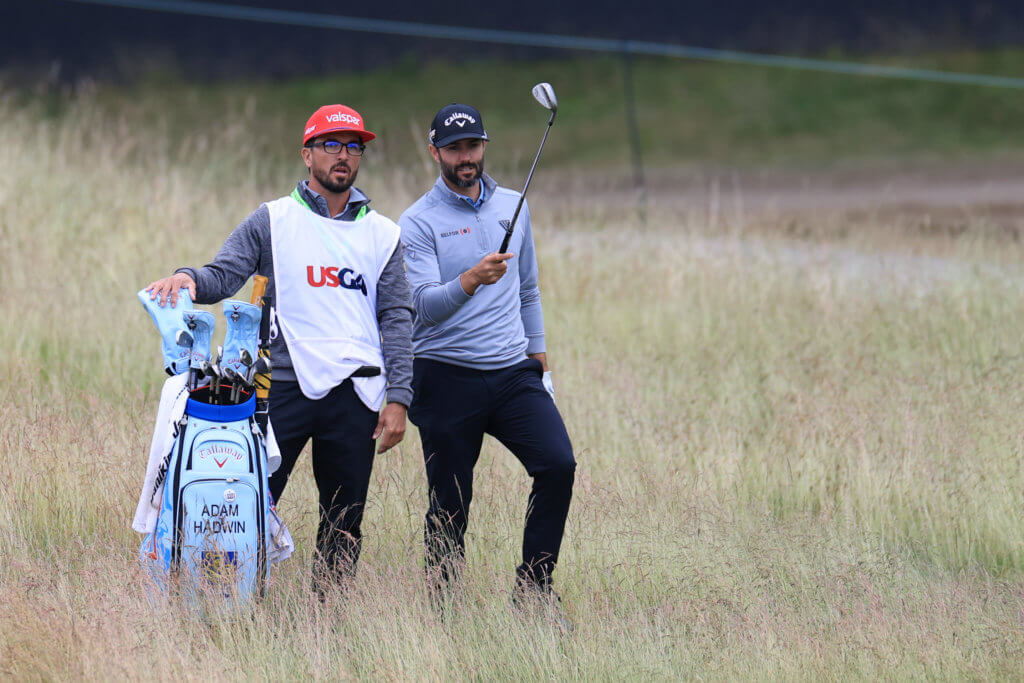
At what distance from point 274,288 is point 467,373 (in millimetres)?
884

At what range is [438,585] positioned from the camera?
18.3 ft

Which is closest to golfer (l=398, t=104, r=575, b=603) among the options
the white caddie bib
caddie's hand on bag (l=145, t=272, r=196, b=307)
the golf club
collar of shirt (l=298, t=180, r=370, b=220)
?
the golf club

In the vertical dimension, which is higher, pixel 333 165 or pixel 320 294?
pixel 333 165

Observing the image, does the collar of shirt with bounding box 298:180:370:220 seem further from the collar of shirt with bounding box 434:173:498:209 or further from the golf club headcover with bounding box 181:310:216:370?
the golf club headcover with bounding box 181:310:216:370

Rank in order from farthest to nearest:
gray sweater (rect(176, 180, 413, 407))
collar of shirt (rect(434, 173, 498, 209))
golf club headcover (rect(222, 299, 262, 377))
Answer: collar of shirt (rect(434, 173, 498, 209)) → gray sweater (rect(176, 180, 413, 407)) → golf club headcover (rect(222, 299, 262, 377))

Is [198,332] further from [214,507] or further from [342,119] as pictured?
[342,119]

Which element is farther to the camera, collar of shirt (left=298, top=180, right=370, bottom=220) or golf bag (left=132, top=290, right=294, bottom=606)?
collar of shirt (left=298, top=180, right=370, bottom=220)

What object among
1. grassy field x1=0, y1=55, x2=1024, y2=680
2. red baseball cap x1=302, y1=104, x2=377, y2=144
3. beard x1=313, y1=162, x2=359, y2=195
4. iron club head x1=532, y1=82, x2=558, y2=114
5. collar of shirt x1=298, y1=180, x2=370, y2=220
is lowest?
grassy field x1=0, y1=55, x2=1024, y2=680

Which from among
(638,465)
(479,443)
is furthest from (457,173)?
(638,465)

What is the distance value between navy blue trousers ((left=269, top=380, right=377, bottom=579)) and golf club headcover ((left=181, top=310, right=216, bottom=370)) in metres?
0.37

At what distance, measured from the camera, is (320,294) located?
17.0 feet

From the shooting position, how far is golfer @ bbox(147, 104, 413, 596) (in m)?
5.16

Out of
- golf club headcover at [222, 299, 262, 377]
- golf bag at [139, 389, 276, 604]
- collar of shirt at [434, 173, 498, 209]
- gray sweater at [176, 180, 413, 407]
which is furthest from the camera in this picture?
collar of shirt at [434, 173, 498, 209]

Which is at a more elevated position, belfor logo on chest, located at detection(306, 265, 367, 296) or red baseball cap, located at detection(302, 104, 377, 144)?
red baseball cap, located at detection(302, 104, 377, 144)
